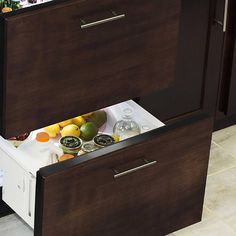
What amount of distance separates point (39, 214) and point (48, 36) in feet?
1.48

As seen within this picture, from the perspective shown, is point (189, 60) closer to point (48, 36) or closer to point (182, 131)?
point (182, 131)

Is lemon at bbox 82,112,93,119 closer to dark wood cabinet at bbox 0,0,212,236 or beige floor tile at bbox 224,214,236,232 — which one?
dark wood cabinet at bbox 0,0,212,236

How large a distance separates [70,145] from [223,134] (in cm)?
88

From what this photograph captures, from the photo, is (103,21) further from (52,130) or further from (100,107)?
(52,130)

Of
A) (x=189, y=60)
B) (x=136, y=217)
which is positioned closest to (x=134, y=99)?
(x=189, y=60)

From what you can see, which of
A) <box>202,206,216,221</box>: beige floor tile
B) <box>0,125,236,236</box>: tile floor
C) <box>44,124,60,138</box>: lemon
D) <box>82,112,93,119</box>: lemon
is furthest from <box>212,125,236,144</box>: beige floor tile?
<box>44,124,60,138</box>: lemon

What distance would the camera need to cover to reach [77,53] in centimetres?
232

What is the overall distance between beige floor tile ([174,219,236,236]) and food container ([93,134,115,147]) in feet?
1.32

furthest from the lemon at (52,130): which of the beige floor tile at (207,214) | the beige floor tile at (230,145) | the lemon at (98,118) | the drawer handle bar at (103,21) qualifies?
the beige floor tile at (230,145)

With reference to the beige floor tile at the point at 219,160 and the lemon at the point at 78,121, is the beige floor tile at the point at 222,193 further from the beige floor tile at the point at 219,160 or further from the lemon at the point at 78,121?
the lemon at the point at 78,121

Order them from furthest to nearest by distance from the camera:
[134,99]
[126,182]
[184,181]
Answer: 1. [134,99]
2. [184,181]
3. [126,182]

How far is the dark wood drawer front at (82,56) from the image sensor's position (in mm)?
2219

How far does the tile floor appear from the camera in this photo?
277 cm

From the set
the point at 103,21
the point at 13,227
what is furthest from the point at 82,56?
the point at 13,227
